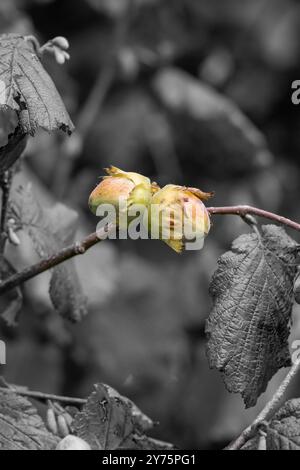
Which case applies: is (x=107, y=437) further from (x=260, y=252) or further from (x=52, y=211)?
(x=52, y=211)

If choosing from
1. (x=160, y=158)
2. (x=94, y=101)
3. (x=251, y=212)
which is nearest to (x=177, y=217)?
(x=251, y=212)

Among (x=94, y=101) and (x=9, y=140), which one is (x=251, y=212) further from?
(x=94, y=101)

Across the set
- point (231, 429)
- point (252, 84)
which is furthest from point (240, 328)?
point (252, 84)

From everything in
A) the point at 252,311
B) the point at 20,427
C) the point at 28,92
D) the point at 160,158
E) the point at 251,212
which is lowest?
the point at 20,427

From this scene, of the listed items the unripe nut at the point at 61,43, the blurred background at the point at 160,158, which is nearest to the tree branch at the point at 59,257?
the unripe nut at the point at 61,43

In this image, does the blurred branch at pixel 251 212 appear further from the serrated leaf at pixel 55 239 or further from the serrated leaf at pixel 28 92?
the serrated leaf at pixel 55 239
